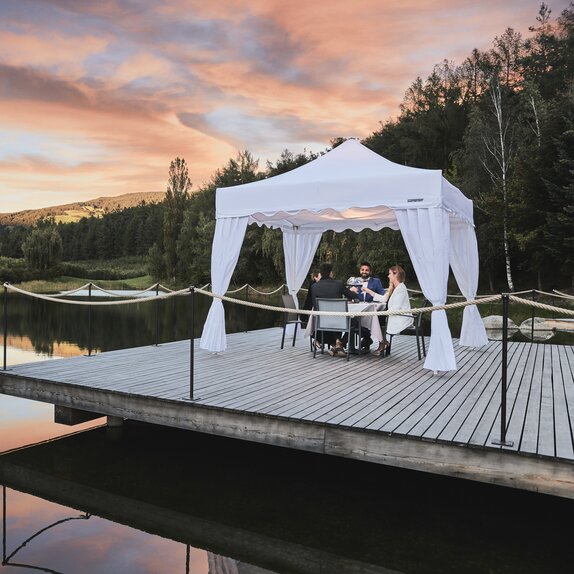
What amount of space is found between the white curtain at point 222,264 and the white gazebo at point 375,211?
0.05 feet

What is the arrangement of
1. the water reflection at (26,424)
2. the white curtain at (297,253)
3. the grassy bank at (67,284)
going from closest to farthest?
the water reflection at (26,424)
the white curtain at (297,253)
the grassy bank at (67,284)

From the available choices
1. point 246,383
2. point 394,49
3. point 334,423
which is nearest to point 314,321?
point 246,383

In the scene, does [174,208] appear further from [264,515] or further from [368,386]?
[264,515]

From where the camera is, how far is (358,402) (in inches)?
218

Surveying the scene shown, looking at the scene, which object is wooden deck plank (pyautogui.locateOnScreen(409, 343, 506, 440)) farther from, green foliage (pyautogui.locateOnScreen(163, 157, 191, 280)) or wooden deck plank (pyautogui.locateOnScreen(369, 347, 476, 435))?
green foliage (pyautogui.locateOnScreen(163, 157, 191, 280))

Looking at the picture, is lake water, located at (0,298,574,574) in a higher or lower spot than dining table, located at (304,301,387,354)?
lower

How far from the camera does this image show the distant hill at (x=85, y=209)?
349ft

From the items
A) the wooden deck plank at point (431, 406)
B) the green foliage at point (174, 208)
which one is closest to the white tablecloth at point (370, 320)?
the wooden deck plank at point (431, 406)

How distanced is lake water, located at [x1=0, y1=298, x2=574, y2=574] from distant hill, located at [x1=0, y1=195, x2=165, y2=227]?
339 ft

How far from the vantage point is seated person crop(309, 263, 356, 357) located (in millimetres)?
8023

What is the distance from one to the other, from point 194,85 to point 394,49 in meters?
7.67

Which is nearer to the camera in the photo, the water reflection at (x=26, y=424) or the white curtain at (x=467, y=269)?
the water reflection at (x=26, y=424)

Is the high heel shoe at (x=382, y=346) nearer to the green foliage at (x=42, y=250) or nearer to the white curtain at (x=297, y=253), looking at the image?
the white curtain at (x=297, y=253)

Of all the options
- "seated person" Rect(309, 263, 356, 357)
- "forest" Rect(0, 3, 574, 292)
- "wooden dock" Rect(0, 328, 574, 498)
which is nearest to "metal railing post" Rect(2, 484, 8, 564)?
"wooden dock" Rect(0, 328, 574, 498)
